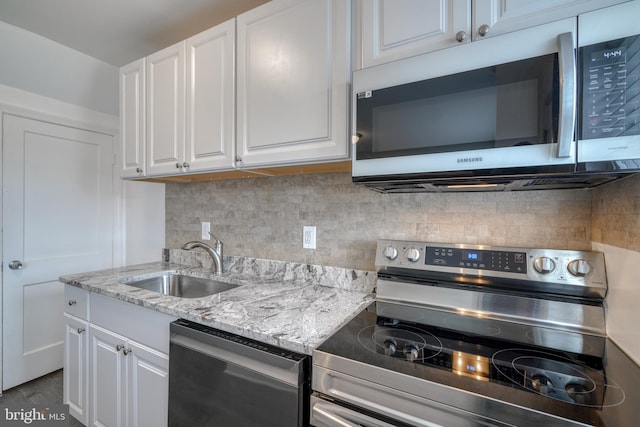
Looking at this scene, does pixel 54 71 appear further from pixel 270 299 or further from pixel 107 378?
pixel 270 299

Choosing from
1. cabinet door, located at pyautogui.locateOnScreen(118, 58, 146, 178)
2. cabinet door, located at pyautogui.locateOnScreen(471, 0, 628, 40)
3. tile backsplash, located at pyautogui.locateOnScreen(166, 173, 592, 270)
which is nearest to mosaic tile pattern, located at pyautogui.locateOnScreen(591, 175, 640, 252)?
tile backsplash, located at pyautogui.locateOnScreen(166, 173, 592, 270)

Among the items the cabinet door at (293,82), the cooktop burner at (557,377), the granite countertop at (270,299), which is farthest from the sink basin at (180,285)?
the cooktop burner at (557,377)

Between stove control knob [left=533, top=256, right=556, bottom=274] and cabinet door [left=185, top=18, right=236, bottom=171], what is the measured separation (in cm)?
136

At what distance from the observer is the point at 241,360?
38.6 inches

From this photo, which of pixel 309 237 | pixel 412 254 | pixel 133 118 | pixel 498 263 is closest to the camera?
pixel 498 263

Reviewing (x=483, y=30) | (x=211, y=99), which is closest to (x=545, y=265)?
(x=483, y=30)

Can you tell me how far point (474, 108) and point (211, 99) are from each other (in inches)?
49.1

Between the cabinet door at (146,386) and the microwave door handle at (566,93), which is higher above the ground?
the microwave door handle at (566,93)

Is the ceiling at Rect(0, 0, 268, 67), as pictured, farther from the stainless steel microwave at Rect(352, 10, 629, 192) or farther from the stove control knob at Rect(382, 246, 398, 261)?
the stove control knob at Rect(382, 246, 398, 261)

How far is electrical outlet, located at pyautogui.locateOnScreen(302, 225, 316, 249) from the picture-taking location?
5.35 feet

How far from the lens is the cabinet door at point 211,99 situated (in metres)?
1.47

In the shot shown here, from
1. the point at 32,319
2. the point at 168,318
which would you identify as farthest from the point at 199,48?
the point at 32,319

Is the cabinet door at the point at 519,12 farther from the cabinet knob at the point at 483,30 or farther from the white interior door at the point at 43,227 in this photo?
the white interior door at the point at 43,227

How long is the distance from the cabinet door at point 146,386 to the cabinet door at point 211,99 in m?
0.93
